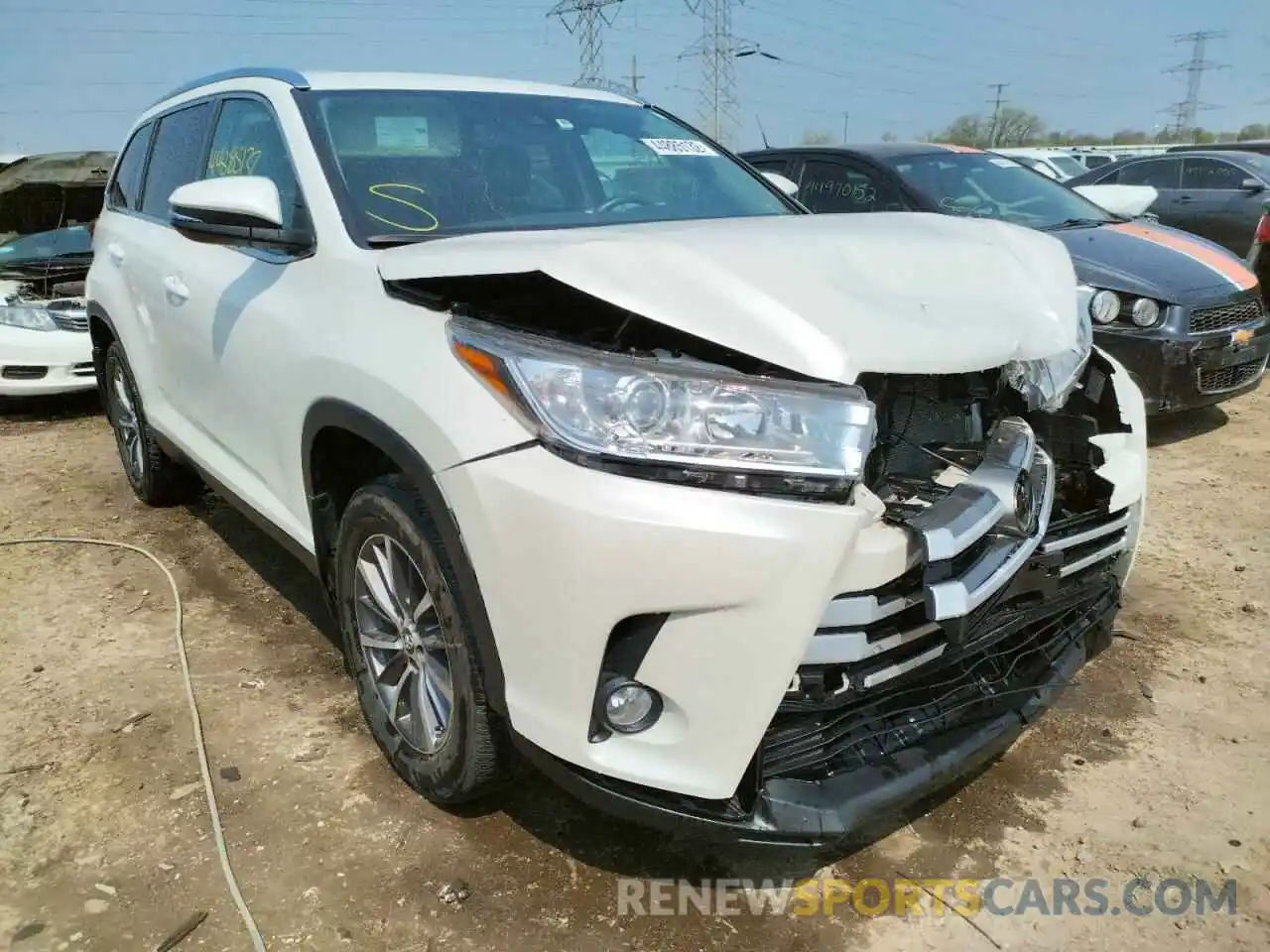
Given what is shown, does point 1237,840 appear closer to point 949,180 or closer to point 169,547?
point 169,547

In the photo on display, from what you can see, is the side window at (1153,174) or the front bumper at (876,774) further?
the side window at (1153,174)

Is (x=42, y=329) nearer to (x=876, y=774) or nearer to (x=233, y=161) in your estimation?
(x=233, y=161)

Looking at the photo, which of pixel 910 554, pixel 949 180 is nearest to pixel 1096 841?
pixel 910 554

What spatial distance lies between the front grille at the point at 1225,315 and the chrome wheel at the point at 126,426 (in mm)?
5185

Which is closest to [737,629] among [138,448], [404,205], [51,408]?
[404,205]

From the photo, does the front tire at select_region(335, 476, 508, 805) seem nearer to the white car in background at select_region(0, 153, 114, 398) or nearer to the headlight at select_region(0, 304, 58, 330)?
the white car in background at select_region(0, 153, 114, 398)

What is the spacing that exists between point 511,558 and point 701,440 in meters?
0.41

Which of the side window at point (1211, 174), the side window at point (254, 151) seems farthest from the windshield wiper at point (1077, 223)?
the side window at point (1211, 174)

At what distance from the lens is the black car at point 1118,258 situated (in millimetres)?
5152

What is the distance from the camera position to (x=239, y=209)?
7.99ft

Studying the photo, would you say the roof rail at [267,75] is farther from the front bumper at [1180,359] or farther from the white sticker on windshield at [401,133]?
the front bumper at [1180,359]

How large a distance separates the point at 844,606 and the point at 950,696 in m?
0.52

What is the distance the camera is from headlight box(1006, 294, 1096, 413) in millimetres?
2240

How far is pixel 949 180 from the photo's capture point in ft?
19.5
